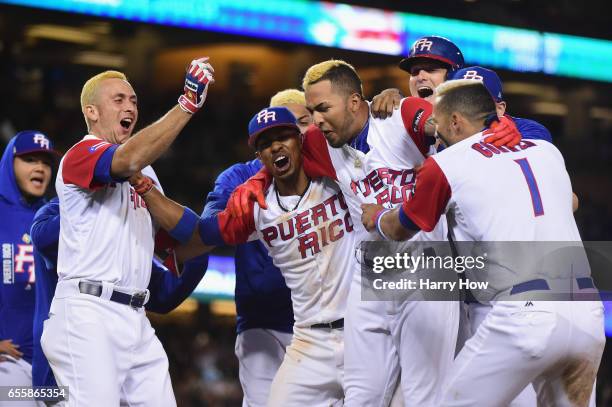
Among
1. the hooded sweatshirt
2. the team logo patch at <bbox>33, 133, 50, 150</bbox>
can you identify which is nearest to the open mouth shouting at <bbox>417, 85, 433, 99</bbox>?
the team logo patch at <bbox>33, 133, 50, 150</bbox>

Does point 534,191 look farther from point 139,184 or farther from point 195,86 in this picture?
point 139,184

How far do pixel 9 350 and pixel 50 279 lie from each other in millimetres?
1018

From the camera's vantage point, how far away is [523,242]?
419 centimetres

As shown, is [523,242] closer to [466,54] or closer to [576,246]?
[576,246]

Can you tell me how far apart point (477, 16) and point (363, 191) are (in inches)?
456

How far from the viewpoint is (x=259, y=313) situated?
6043 millimetres

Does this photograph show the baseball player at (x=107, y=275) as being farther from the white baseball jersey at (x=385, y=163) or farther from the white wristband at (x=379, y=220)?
the white wristband at (x=379, y=220)

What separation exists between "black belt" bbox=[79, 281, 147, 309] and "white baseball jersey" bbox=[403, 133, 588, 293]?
4.75 feet

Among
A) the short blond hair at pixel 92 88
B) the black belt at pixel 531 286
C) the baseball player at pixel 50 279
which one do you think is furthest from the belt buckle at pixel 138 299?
the black belt at pixel 531 286

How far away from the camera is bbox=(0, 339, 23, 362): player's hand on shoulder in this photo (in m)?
6.14

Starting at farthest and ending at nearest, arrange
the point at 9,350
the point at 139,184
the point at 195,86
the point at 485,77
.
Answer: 1. the point at 9,350
2. the point at 485,77
3. the point at 139,184
4. the point at 195,86

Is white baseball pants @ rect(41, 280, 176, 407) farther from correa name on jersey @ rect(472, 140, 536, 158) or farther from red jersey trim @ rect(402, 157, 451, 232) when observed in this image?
correa name on jersey @ rect(472, 140, 536, 158)

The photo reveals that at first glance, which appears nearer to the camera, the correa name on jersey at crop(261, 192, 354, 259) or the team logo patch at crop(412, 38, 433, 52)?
the correa name on jersey at crop(261, 192, 354, 259)

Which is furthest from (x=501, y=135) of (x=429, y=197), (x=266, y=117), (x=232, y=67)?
(x=232, y=67)
